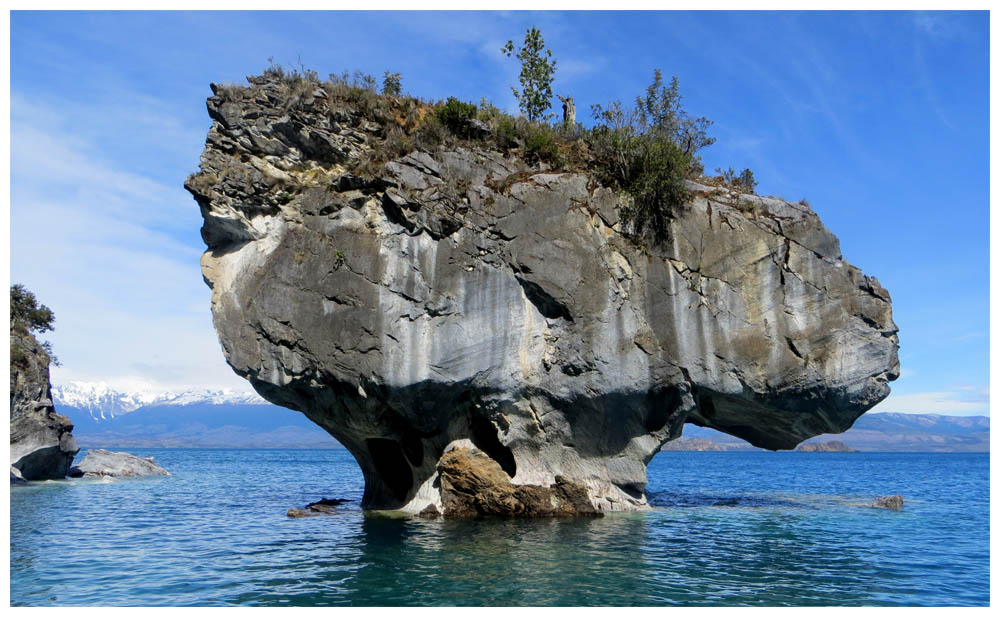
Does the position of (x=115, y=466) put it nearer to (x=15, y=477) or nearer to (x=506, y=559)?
(x=15, y=477)

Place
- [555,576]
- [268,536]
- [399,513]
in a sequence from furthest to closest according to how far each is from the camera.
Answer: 1. [399,513]
2. [268,536]
3. [555,576]

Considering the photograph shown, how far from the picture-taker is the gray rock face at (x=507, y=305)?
21.5 meters

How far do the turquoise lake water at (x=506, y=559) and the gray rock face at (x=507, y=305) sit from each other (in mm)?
3196

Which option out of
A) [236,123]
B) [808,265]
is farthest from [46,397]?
[808,265]

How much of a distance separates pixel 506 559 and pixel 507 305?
827cm

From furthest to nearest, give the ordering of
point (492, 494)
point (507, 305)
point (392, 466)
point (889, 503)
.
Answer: point (889, 503) < point (392, 466) < point (507, 305) < point (492, 494)

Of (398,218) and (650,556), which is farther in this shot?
(398,218)

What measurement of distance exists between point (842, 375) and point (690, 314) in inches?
186

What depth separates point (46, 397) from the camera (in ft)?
132

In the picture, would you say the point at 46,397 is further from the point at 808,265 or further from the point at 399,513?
the point at 808,265

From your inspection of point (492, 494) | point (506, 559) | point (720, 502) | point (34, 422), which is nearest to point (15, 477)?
point (34, 422)

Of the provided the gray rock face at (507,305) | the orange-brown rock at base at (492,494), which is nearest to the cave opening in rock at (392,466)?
the gray rock face at (507,305)

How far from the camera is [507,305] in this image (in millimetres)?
22062

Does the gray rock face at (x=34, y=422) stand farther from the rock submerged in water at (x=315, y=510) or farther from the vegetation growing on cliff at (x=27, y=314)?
the rock submerged in water at (x=315, y=510)
